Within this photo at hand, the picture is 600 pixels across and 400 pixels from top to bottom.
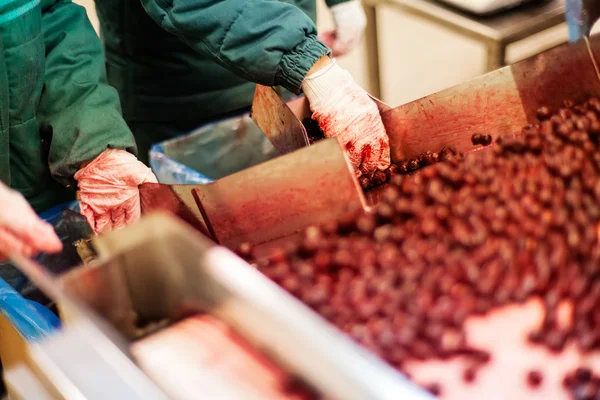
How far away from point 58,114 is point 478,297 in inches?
44.0

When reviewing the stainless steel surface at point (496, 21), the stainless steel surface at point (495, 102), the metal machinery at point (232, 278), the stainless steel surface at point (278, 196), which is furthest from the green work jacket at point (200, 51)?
the stainless steel surface at point (496, 21)

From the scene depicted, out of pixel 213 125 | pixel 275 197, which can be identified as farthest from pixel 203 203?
pixel 213 125

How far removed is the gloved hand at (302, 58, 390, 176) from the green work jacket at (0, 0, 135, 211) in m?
0.45

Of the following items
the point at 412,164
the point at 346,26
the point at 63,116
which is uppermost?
the point at 63,116

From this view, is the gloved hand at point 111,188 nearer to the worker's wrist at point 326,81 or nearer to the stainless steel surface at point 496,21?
the worker's wrist at point 326,81

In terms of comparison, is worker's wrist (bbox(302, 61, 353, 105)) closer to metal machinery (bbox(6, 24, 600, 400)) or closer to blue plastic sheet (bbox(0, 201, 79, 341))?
metal machinery (bbox(6, 24, 600, 400))

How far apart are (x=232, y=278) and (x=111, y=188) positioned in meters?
0.78

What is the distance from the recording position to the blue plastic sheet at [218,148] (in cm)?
202

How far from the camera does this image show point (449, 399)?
0.82 m

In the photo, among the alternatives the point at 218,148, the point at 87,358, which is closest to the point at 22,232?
the point at 87,358

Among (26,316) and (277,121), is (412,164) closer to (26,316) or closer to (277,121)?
(277,121)

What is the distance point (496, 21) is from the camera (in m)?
2.43

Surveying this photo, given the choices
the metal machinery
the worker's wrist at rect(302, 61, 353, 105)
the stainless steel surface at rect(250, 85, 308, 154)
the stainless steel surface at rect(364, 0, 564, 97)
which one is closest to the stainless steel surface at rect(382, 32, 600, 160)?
the metal machinery

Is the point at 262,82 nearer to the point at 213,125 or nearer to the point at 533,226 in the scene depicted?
the point at 213,125
